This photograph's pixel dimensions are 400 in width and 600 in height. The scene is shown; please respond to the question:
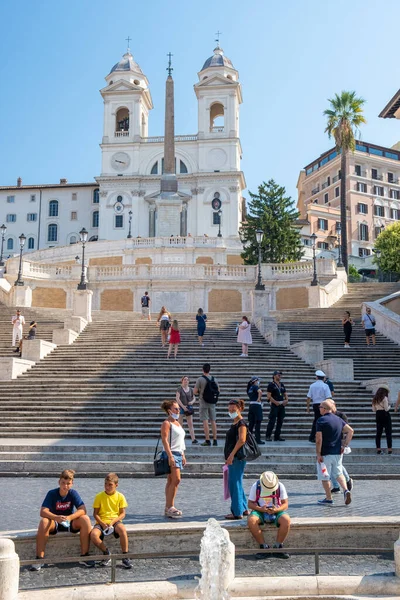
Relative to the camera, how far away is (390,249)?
47594 mm

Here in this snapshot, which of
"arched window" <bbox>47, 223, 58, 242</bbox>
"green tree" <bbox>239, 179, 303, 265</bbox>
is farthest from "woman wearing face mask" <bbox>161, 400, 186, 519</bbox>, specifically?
"arched window" <bbox>47, 223, 58, 242</bbox>

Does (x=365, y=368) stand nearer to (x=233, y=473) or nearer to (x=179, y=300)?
(x=233, y=473)

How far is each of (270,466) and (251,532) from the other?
451 centimetres

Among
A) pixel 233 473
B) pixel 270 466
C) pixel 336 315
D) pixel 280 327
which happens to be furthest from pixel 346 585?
pixel 336 315

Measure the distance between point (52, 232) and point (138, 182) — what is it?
530 inches

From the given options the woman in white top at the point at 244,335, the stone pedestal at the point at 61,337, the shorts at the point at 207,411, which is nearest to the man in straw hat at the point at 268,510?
the shorts at the point at 207,411

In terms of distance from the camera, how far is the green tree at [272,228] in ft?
155

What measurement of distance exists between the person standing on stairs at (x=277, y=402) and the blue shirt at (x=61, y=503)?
6536 mm

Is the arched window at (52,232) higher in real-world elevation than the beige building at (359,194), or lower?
lower

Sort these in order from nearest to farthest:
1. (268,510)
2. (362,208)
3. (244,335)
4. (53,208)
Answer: (268,510), (244,335), (53,208), (362,208)

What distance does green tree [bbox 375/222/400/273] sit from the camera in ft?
153

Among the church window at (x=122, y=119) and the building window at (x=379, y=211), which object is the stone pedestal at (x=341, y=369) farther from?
the building window at (x=379, y=211)

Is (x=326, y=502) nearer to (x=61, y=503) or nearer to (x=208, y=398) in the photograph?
(x=61, y=503)

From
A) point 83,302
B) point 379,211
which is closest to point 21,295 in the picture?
point 83,302
